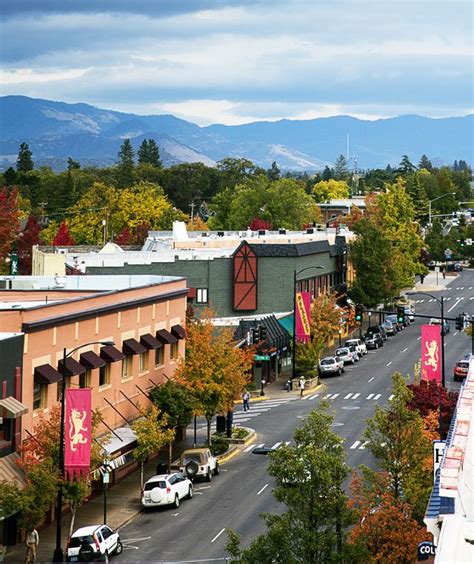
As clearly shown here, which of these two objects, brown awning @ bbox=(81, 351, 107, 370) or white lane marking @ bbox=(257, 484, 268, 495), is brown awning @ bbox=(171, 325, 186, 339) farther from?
white lane marking @ bbox=(257, 484, 268, 495)

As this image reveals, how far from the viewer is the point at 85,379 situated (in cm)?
5462

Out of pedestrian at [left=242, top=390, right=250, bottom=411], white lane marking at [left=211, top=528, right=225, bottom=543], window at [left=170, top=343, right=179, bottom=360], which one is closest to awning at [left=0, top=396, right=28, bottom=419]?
white lane marking at [left=211, top=528, right=225, bottom=543]

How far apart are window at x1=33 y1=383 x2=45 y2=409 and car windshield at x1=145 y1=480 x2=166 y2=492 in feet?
18.9

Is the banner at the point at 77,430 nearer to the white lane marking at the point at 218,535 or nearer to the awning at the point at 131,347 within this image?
the white lane marking at the point at 218,535

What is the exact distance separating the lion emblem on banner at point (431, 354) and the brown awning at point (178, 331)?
12.7 metres

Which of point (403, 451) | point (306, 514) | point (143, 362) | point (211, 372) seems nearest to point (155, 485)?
point (143, 362)

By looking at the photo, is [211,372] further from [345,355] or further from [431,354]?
[345,355]

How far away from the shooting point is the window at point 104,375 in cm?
5647

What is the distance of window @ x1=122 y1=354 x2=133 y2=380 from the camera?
59.4 meters

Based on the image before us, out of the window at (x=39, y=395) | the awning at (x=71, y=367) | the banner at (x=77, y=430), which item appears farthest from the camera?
the awning at (x=71, y=367)

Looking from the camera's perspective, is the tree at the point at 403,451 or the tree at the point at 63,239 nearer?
the tree at the point at 403,451

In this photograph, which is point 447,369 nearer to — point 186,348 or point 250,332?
point 250,332

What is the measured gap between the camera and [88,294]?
193 feet

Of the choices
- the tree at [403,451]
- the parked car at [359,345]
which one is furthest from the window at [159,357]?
the parked car at [359,345]
